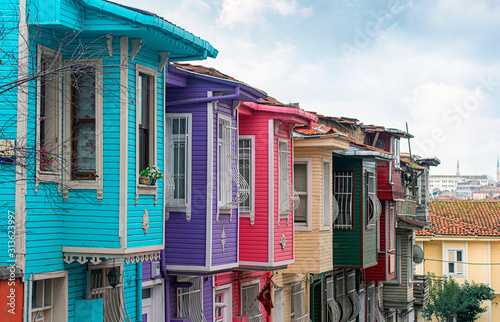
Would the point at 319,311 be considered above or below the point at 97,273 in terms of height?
below

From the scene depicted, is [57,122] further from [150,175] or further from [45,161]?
[150,175]

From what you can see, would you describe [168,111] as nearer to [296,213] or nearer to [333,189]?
[296,213]

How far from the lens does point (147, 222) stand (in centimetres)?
1192

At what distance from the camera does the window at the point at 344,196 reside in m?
24.7

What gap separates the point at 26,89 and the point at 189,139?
494cm

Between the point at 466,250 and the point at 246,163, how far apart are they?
131ft

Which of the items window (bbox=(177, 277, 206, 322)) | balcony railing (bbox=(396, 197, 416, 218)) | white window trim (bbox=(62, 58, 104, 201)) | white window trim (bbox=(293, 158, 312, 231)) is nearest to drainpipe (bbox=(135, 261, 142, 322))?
window (bbox=(177, 277, 206, 322))

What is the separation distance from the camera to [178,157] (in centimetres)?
1516

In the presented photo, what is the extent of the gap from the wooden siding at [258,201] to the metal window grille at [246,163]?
17 cm

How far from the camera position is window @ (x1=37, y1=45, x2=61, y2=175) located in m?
10.9

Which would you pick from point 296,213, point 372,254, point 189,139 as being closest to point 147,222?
point 189,139

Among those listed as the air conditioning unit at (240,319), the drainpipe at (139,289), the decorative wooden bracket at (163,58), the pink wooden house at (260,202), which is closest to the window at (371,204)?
the pink wooden house at (260,202)

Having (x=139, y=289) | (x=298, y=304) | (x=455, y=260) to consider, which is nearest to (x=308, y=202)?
(x=298, y=304)

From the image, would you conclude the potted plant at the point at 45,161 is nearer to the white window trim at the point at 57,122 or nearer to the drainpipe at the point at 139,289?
the white window trim at the point at 57,122
